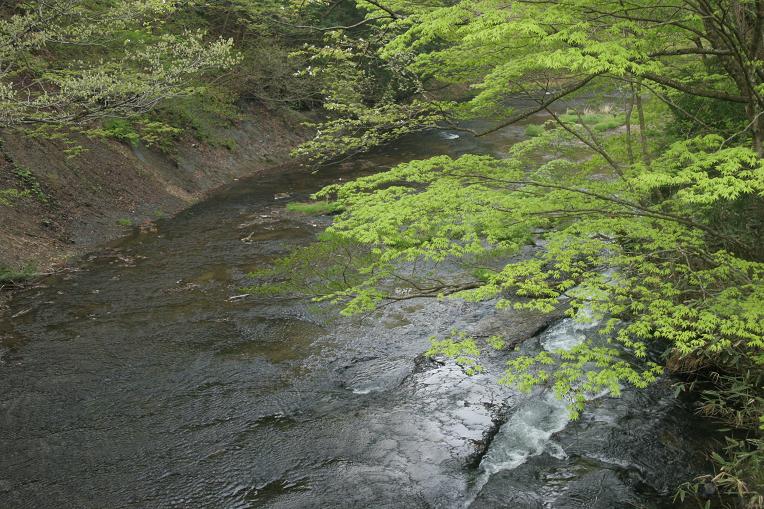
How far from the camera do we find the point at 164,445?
7.52 meters

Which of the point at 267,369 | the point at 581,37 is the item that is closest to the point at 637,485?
the point at 581,37

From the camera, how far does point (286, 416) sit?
816 cm

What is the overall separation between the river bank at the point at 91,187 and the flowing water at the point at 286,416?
2258mm

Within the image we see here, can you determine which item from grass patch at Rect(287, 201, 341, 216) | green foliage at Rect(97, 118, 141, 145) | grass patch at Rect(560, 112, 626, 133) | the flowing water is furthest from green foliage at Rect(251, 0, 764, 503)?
green foliage at Rect(97, 118, 141, 145)

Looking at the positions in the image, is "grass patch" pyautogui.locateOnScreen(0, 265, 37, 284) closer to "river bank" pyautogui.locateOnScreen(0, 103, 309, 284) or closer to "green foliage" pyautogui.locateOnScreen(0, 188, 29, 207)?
"river bank" pyautogui.locateOnScreen(0, 103, 309, 284)

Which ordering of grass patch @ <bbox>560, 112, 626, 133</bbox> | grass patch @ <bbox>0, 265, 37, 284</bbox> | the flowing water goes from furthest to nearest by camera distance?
grass patch @ <bbox>560, 112, 626, 133</bbox>, grass patch @ <bbox>0, 265, 37, 284</bbox>, the flowing water

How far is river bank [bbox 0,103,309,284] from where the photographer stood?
1438 centimetres

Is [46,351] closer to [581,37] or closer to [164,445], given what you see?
[164,445]

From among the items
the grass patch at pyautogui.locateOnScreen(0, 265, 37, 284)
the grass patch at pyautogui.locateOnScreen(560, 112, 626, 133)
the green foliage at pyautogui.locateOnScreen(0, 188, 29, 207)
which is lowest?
the grass patch at pyautogui.locateOnScreen(560, 112, 626, 133)

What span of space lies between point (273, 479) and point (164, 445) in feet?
5.34

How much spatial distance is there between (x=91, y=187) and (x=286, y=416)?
41.3 ft

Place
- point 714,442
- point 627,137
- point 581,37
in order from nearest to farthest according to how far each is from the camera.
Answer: point 581,37
point 714,442
point 627,137

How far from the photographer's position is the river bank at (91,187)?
14375 millimetres

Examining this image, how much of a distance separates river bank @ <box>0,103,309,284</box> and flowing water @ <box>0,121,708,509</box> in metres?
2.26
